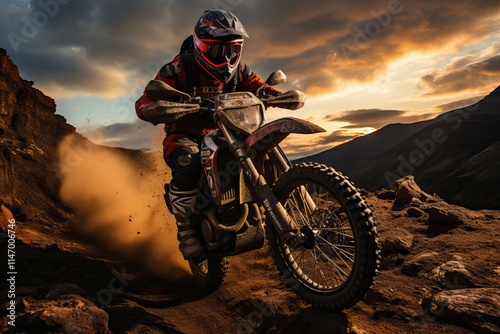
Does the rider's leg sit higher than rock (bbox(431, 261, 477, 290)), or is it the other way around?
the rider's leg

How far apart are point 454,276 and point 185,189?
3387 mm

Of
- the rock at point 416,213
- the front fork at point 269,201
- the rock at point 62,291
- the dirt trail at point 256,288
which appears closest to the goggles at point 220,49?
the front fork at point 269,201

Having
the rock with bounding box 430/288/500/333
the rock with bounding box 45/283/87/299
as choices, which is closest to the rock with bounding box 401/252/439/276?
the rock with bounding box 430/288/500/333

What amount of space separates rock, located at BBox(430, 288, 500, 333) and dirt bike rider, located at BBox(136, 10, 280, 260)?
2624 mm

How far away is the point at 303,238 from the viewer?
2.59 meters

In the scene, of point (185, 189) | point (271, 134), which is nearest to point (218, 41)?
point (271, 134)

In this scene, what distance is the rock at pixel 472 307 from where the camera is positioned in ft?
6.81

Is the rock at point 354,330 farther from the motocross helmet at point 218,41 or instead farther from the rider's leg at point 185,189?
the motocross helmet at point 218,41

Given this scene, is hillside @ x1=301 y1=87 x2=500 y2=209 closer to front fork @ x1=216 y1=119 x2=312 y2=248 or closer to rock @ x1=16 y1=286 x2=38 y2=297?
front fork @ x1=216 y1=119 x2=312 y2=248

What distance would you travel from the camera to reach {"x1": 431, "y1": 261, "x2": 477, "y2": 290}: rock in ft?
9.10

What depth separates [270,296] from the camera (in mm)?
3312

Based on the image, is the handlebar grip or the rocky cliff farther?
the rocky cliff

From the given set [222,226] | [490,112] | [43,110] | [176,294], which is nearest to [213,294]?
[176,294]

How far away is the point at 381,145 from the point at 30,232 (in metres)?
113
